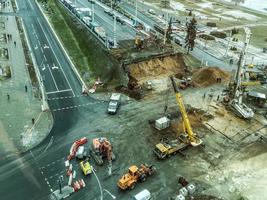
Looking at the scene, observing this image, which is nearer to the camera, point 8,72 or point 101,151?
point 101,151

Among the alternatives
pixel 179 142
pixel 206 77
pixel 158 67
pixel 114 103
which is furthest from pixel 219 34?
pixel 179 142

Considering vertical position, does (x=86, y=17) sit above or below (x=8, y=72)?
above

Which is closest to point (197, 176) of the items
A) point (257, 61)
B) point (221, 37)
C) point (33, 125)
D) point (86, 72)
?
point (33, 125)

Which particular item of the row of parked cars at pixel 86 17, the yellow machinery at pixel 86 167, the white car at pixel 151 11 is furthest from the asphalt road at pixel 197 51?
the yellow machinery at pixel 86 167

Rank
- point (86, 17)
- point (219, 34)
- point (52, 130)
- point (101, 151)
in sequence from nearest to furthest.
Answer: point (101, 151) < point (52, 130) < point (86, 17) < point (219, 34)

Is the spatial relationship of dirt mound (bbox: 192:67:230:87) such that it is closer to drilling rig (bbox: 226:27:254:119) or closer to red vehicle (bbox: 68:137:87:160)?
drilling rig (bbox: 226:27:254:119)

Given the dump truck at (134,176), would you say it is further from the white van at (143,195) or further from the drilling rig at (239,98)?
A: the drilling rig at (239,98)

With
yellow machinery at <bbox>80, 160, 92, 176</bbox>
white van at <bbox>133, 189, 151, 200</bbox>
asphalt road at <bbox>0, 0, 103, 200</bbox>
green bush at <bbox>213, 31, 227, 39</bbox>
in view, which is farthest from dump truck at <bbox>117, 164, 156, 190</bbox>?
green bush at <bbox>213, 31, 227, 39</bbox>

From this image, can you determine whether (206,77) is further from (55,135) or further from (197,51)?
(55,135)

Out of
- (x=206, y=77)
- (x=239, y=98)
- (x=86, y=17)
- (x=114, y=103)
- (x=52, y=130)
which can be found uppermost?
(x=86, y=17)
